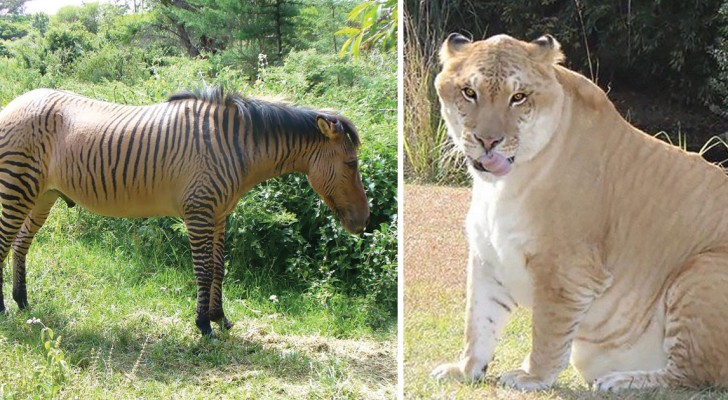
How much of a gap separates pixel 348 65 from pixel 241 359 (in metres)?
2.11

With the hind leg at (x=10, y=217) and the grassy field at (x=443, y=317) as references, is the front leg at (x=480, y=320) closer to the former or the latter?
the grassy field at (x=443, y=317)

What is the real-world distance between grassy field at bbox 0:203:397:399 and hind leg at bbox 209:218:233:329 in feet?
0.27

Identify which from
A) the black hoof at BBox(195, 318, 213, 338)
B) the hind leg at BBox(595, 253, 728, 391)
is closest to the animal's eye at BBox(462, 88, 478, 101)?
the hind leg at BBox(595, 253, 728, 391)

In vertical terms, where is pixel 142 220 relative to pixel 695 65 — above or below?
below

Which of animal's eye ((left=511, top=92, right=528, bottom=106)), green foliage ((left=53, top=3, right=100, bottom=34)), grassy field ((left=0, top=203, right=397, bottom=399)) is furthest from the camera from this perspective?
green foliage ((left=53, top=3, right=100, bottom=34))

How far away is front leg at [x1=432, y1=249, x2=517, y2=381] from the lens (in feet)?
7.07

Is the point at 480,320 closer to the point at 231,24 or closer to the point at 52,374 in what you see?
the point at 52,374

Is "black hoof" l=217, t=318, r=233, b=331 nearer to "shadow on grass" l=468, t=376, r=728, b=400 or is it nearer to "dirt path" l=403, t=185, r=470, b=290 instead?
"dirt path" l=403, t=185, r=470, b=290

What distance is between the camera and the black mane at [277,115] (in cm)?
336

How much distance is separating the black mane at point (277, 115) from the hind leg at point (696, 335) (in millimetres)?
1647

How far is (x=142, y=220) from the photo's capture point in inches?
164

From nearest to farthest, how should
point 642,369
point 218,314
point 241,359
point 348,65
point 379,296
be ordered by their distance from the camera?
point 642,369 < point 241,359 < point 218,314 < point 379,296 < point 348,65

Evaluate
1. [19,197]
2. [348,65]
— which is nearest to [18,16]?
[19,197]

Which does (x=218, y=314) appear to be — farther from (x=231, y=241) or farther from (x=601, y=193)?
(x=601, y=193)
